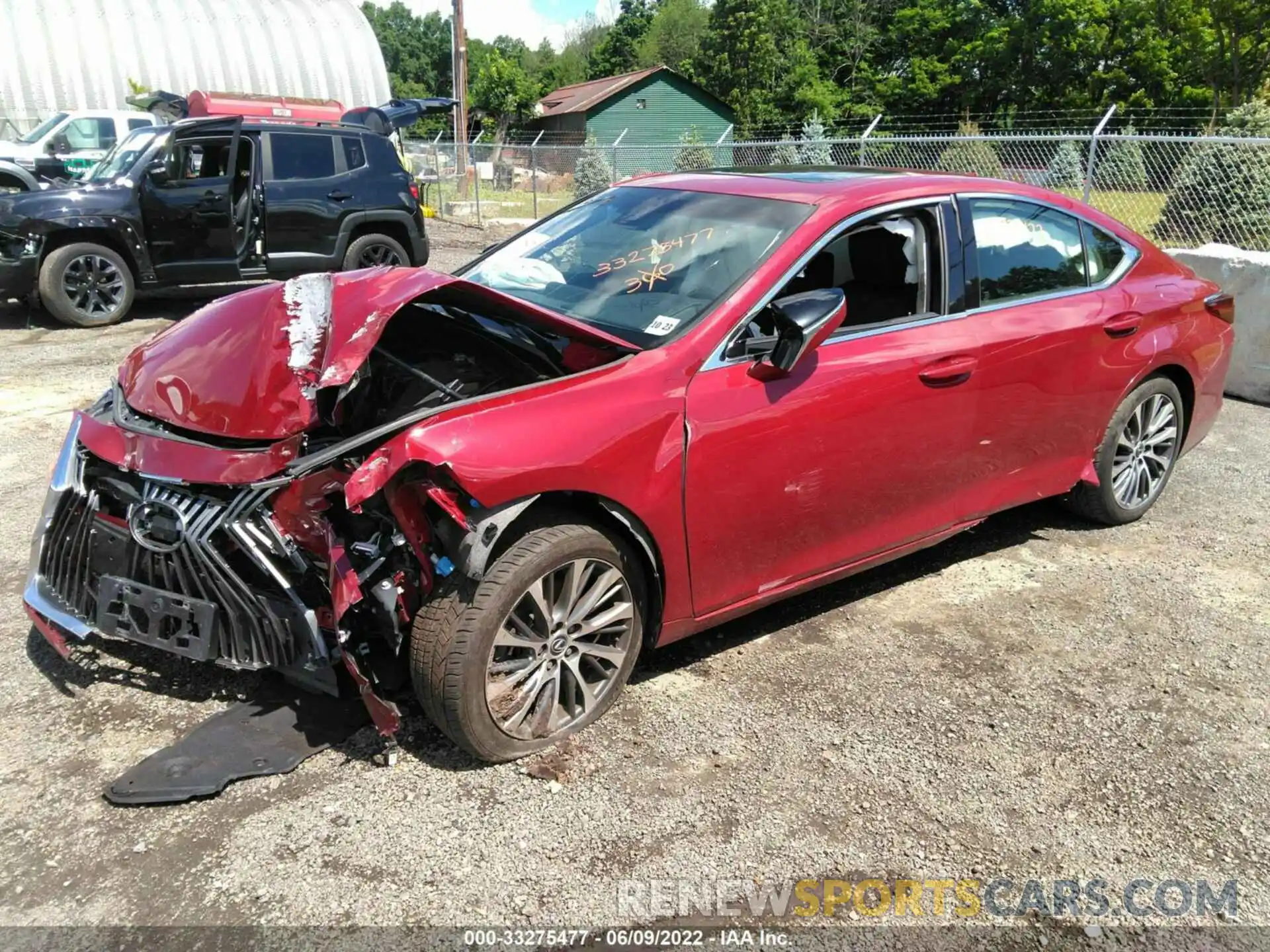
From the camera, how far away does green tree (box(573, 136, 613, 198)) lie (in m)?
20.7

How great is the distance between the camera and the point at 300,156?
402 inches

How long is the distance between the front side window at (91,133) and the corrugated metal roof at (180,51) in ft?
34.2

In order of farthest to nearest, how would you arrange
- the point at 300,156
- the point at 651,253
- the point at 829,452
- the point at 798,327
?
the point at 300,156 → the point at 651,253 → the point at 829,452 → the point at 798,327

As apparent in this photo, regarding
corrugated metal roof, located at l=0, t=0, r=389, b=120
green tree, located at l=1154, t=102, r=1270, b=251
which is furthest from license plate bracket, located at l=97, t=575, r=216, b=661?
corrugated metal roof, located at l=0, t=0, r=389, b=120

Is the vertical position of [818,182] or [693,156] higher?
[818,182]

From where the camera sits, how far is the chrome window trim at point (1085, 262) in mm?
4012

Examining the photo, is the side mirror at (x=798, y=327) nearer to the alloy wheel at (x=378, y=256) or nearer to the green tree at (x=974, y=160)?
the alloy wheel at (x=378, y=256)

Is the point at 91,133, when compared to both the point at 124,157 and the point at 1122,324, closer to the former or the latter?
the point at 124,157

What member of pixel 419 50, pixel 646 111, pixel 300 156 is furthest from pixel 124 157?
pixel 419 50

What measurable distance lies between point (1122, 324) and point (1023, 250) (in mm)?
686

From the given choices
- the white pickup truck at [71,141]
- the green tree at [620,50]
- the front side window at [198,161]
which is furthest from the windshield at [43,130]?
the green tree at [620,50]

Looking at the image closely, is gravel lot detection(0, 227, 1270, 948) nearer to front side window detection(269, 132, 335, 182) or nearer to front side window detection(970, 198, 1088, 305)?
front side window detection(970, 198, 1088, 305)

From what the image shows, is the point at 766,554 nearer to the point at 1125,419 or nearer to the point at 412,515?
the point at 412,515

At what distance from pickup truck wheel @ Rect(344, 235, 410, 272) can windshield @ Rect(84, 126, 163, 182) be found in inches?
85.1
